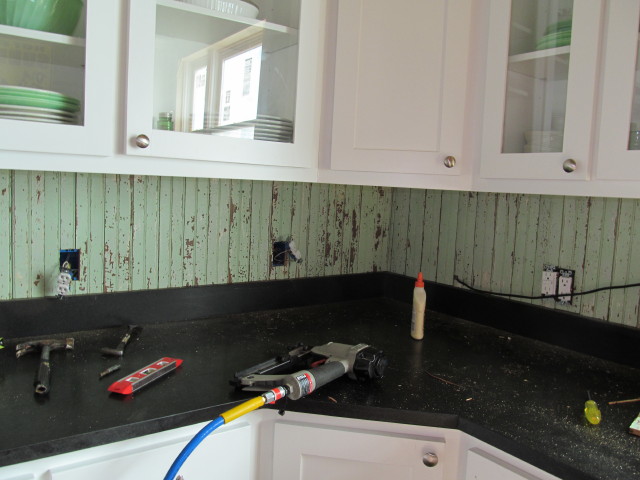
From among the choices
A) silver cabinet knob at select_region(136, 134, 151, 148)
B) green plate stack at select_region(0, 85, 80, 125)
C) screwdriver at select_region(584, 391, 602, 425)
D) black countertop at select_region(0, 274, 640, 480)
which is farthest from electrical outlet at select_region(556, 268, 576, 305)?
green plate stack at select_region(0, 85, 80, 125)

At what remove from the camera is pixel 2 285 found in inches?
56.8

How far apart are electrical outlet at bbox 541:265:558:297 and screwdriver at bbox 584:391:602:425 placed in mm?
560

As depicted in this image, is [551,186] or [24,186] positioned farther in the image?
[24,186]

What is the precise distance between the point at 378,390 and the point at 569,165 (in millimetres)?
724

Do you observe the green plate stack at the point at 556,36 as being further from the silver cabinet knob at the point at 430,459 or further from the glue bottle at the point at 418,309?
the silver cabinet knob at the point at 430,459

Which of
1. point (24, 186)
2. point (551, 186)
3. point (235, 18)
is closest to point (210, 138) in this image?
point (235, 18)

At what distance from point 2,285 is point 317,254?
106cm

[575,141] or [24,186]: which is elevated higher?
[575,141]

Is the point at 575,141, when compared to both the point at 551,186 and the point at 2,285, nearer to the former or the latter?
the point at 551,186

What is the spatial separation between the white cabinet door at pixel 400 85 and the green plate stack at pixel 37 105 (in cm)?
72

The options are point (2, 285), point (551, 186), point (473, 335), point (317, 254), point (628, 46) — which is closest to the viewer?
point (628, 46)

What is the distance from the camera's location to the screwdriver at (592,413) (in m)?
1.08

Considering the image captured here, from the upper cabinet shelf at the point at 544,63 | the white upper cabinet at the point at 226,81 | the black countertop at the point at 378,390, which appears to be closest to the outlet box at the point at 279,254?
the black countertop at the point at 378,390

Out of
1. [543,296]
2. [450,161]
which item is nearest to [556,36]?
[450,161]
